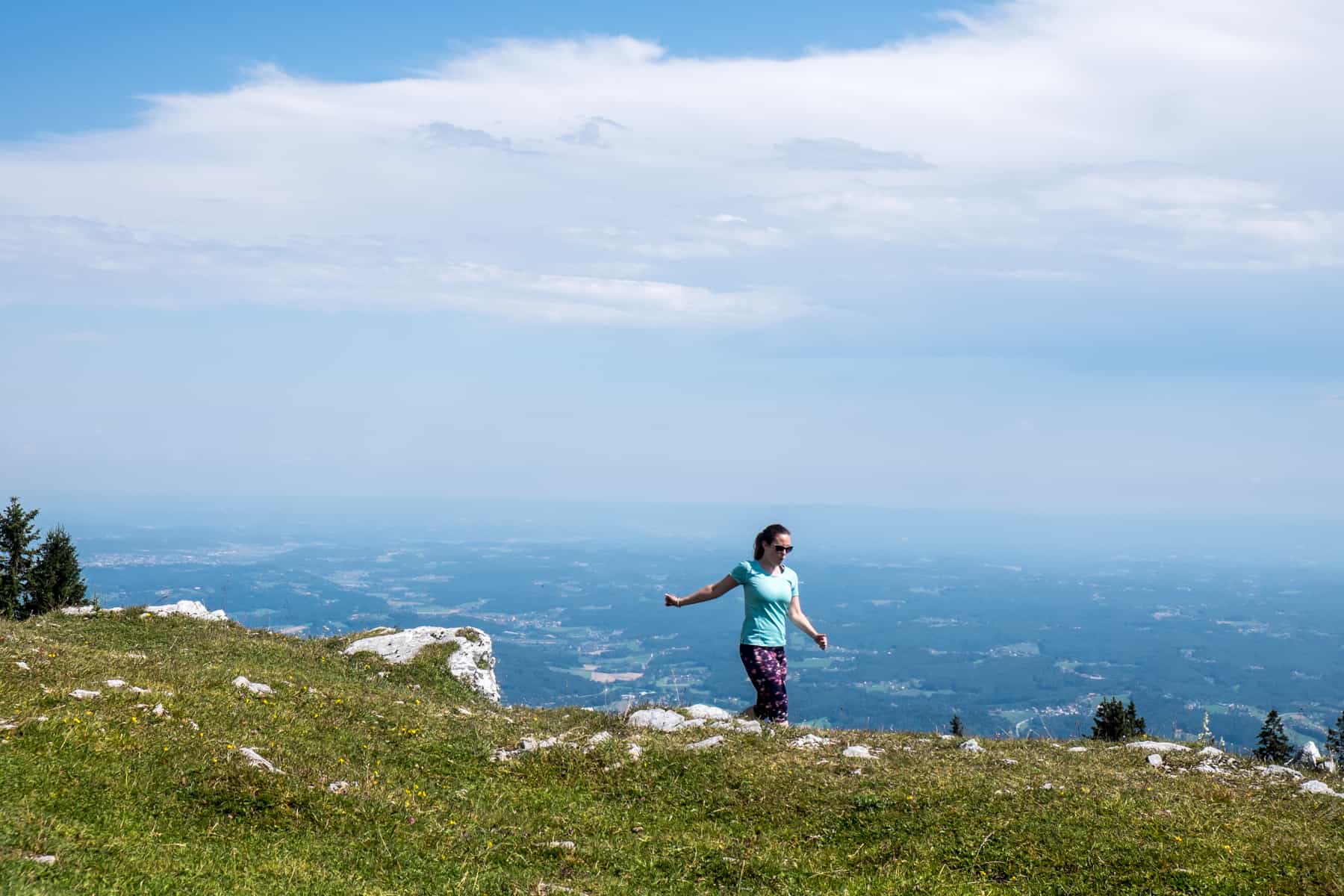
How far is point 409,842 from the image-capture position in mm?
11328

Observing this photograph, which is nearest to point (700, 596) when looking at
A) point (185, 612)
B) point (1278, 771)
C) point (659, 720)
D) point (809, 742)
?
point (659, 720)

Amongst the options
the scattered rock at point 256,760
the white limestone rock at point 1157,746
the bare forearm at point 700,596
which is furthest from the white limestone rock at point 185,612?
the white limestone rock at point 1157,746

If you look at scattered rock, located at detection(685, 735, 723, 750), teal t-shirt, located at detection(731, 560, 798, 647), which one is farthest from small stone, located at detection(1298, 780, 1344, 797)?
scattered rock, located at detection(685, 735, 723, 750)

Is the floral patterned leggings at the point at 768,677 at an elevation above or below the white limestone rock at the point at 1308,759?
above

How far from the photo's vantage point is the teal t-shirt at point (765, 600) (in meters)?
17.7

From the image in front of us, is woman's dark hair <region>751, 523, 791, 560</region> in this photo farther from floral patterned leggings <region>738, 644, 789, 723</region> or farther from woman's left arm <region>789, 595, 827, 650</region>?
floral patterned leggings <region>738, 644, 789, 723</region>

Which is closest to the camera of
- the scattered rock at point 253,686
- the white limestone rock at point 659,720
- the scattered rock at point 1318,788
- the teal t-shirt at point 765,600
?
the scattered rock at point 1318,788

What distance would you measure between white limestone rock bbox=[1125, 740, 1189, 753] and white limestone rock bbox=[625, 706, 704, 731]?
8.46 metres

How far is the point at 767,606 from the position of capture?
1784 centimetres

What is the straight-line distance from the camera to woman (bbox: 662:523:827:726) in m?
17.5

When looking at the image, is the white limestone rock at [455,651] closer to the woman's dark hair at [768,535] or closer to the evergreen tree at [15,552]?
the woman's dark hair at [768,535]

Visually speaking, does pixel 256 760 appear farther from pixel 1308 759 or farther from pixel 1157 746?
pixel 1308 759

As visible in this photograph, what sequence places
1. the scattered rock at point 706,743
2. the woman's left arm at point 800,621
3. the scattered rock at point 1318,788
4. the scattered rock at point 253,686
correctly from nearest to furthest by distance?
the scattered rock at point 1318,788 → the scattered rock at point 706,743 → the scattered rock at point 253,686 → the woman's left arm at point 800,621

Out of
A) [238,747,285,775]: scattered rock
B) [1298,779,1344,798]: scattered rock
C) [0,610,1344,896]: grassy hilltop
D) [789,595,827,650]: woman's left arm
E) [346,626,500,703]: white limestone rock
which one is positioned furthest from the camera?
[346,626,500,703]: white limestone rock
